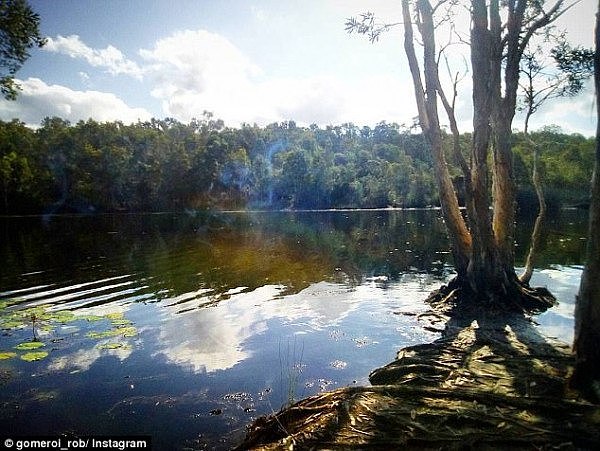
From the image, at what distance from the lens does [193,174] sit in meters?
97.5

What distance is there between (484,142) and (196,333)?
1045cm

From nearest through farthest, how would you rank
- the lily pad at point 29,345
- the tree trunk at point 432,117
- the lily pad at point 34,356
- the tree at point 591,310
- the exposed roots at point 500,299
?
the tree at point 591,310 < the lily pad at point 34,356 < the lily pad at point 29,345 < the exposed roots at point 500,299 < the tree trunk at point 432,117

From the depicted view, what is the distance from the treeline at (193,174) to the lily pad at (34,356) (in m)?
84.4

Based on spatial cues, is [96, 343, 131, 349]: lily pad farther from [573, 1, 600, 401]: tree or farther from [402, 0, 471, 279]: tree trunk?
[402, 0, 471, 279]: tree trunk

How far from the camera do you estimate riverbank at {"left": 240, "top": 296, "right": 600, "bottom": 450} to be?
466 cm

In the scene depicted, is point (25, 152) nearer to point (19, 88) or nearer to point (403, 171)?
point (19, 88)

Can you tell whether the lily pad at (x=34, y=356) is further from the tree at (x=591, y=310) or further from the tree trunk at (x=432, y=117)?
the tree trunk at (x=432, y=117)

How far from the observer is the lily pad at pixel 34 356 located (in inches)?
372

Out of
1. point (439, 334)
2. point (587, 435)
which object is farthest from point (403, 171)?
point (587, 435)

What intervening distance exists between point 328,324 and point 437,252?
17.4 m

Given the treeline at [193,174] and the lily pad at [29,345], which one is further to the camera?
the treeline at [193,174]

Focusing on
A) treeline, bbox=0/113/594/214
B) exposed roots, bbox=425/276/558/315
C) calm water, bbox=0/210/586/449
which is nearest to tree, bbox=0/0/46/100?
calm water, bbox=0/210/586/449

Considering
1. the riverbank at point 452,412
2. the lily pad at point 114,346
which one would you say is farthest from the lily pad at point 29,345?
the riverbank at point 452,412

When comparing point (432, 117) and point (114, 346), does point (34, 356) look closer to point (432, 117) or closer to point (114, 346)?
point (114, 346)
